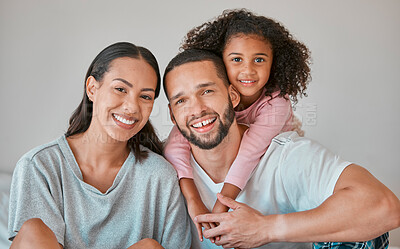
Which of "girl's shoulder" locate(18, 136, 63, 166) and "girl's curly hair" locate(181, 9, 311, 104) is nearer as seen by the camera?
"girl's shoulder" locate(18, 136, 63, 166)

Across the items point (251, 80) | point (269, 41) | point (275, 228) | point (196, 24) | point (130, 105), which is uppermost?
point (196, 24)

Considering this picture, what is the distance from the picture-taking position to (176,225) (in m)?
1.68

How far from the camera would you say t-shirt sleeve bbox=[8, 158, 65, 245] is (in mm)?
1473

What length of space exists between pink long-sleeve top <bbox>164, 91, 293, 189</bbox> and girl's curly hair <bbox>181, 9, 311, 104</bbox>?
7 cm

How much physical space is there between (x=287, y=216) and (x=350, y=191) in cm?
21

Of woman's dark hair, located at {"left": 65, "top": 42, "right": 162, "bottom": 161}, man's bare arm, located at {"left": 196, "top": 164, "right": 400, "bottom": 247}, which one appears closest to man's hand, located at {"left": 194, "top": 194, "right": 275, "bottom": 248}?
man's bare arm, located at {"left": 196, "top": 164, "right": 400, "bottom": 247}

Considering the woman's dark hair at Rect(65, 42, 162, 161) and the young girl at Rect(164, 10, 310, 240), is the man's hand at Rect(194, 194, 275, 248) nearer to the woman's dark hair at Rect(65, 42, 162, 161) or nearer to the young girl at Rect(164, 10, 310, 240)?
the young girl at Rect(164, 10, 310, 240)

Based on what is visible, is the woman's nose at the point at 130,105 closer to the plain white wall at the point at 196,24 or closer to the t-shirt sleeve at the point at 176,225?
the t-shirt sleeve at the point at 176,225

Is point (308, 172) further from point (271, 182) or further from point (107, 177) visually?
point (107, 177)

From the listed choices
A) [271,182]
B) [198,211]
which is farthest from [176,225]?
[271,182]

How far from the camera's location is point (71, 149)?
1673 mm

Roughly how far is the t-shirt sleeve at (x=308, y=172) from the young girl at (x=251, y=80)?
134 mm

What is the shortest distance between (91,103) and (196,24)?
4.93 feet

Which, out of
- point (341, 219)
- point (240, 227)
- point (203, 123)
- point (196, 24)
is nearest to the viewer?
point (341, 219)
